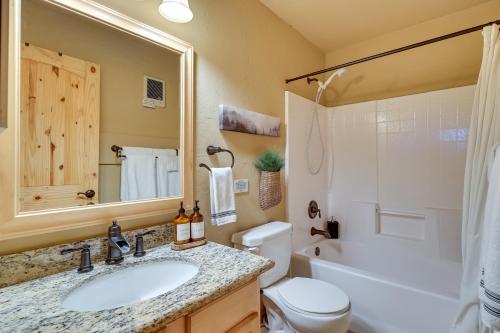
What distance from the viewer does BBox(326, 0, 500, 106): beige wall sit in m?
2.01

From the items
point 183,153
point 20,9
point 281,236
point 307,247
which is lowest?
point 307,247

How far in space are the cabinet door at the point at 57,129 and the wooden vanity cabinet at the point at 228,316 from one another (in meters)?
0.63

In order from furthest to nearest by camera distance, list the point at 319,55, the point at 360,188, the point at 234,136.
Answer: the point at 319,55
the point at 360,188
the point at 234,136

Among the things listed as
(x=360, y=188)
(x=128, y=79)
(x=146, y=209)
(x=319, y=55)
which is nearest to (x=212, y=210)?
(x=146, y=209)

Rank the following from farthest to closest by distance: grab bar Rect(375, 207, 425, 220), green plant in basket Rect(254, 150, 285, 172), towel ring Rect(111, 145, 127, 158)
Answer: grab bar Rect(375, 207, 425, 220) → green plant in basket Rect(254, 150, 285, 172) → towel ring Rect(111, 145, 127, 158)

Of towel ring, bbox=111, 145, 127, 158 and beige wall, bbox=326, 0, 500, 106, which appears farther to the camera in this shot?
beige wall, bbox=326, 0, 500, 106

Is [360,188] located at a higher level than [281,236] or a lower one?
higher

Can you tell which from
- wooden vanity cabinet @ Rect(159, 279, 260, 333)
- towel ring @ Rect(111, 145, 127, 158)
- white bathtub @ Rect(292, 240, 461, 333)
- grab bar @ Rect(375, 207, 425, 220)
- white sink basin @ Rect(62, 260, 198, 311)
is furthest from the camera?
grab bar @ Rect(375, 207, 425, 220)

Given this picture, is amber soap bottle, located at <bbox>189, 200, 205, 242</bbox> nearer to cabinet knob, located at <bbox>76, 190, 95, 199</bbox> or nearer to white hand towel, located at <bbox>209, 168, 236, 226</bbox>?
white hand towel, located at <bbox>209, 168, 236, 226</bbox>

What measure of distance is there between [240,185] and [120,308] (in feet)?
3.53

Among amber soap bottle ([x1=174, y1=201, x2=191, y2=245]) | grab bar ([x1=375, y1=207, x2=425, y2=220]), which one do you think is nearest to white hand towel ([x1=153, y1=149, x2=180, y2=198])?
amber soap bottle ([x1=174, y1=201, x2=191, y2=245])

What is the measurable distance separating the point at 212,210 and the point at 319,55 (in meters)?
2.22

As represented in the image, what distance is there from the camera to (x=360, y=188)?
2.44 metres

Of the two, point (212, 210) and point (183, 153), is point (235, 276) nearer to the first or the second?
point (212, 210)
